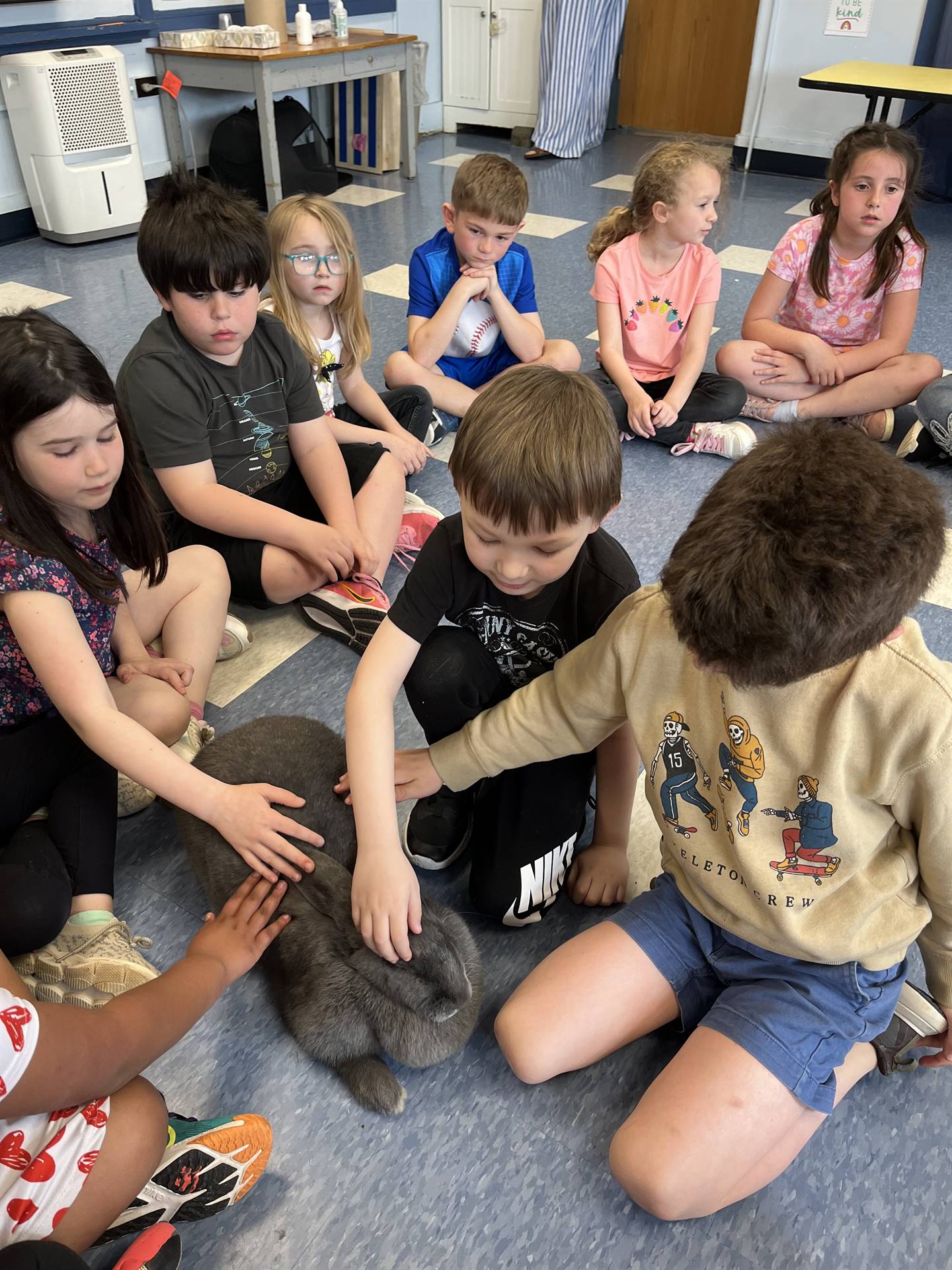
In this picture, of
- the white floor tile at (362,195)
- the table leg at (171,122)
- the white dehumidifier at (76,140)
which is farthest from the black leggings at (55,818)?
the white floor tile at (362,195)

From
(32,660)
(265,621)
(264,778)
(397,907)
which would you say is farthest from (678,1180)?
(265,621)

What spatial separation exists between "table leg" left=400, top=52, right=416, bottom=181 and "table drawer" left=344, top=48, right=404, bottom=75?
3.2 inches

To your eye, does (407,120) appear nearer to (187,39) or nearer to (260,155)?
(260,155)

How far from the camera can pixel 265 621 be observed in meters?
1.54

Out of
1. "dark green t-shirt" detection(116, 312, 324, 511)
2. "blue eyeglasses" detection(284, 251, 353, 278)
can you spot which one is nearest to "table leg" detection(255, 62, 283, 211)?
"blue eyeglasses" detection(284, 251, 353, 278)

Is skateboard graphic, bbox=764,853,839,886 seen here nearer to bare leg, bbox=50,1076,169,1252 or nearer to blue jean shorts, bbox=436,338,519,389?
bare leg, bbox=50,1076,169,1252

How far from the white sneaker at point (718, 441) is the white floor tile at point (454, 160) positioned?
2819 mm

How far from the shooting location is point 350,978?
840mm

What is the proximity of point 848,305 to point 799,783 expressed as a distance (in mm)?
1671

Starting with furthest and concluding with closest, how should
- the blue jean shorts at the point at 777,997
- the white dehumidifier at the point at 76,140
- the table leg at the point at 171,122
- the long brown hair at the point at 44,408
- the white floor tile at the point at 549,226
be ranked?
the table leg at the point at 171,122, the white floor tile at the point at 549,226, the white dehumidifier at the point at 76,140, the long brown hair at the point at 44,408, the blue jean shorts at the point at 777,997

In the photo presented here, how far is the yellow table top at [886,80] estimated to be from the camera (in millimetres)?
3113

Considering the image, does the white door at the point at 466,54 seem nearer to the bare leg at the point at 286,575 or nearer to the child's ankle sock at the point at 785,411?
the child's ankle sock at the point at 785,411

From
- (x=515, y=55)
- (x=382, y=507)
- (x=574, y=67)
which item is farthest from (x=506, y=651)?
(x=515, y=55)

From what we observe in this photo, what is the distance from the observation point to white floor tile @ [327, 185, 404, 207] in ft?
12.0
